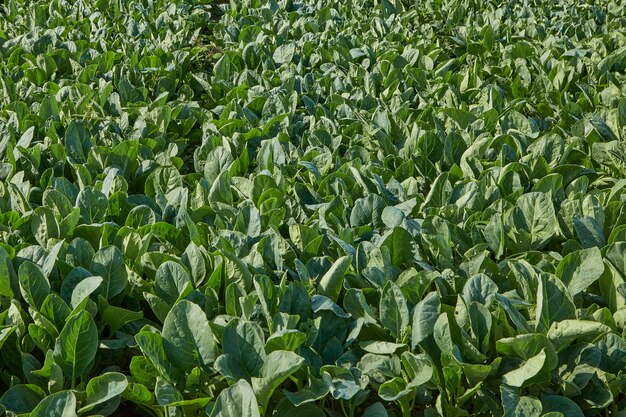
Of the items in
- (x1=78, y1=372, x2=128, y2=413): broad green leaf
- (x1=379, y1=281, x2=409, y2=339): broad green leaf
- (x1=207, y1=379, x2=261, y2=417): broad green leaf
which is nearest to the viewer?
(x1=207, y1=379, x2=261, y2=417): broad green leaf

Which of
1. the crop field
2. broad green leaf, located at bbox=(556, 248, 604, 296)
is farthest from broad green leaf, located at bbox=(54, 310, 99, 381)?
broad green leaf, located at bbox=(556, 248, 604, 296)

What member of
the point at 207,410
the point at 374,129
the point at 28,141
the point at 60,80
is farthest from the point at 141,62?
the point at 207,410

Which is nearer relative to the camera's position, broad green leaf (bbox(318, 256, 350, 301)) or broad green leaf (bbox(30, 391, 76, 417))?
Result: broad green leaf (bbox(30, 391, 76, 417))

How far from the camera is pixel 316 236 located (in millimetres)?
3078

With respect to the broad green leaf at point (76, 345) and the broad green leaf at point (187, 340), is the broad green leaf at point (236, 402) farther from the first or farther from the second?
the broad green leaf at point (76, 345)

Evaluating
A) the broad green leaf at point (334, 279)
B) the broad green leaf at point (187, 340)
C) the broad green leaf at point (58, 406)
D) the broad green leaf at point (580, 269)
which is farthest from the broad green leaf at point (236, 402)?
the broad green leaf at point (580, 269)

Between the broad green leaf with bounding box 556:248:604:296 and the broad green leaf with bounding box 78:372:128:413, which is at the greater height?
the broad green leaf with bounding box 78:372:128:413

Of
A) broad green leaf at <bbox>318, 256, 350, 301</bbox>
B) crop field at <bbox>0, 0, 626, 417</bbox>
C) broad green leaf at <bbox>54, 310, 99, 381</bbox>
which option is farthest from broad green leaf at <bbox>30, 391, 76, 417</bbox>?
broad green leaf at <bbox>318, 256, 350, 301</bbox>

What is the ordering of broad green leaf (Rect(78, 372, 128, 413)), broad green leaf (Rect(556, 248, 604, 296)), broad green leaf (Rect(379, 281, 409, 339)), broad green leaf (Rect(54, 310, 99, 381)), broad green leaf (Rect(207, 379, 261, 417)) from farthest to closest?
broad green leaf (Rect(556, 248, 604, 296)) < broad green leaf (Rect(379, 281, 409, 339)) < broad green leaf (Rect(54, 310, 99, 381)) < broad green leaf (Rect(78, 372, 128, 413)) < broad green leaf (Rect(207, 379, 261, 417))

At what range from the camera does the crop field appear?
2.41 metres

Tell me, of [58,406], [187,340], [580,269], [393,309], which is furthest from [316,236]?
[58,406]

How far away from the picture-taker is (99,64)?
5.60 m

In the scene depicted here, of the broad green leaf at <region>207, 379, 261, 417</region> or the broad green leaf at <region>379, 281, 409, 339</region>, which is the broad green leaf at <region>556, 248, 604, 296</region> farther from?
the broad green leaf at <region>207, 379, 261, 417</region>

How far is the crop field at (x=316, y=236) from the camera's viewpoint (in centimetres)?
241
